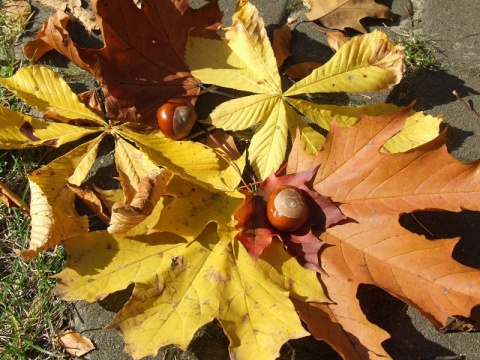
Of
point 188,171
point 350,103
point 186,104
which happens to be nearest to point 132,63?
point 186,104

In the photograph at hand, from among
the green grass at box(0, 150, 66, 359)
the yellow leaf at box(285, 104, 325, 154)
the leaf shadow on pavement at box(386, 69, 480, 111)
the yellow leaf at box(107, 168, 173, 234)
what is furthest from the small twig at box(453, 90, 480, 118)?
the green grass at box(0, 150, 66, 359)

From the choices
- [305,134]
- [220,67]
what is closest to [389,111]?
[305,134]

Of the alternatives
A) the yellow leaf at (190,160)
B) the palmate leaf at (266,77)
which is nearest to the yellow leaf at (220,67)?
the palmate leaf at (266,77)

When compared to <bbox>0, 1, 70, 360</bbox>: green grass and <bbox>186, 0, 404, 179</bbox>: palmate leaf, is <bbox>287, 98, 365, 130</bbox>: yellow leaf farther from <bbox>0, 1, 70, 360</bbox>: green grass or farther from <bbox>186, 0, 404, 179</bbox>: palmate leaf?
<bbox>0, 1, 70, 360</bbox>: green grass

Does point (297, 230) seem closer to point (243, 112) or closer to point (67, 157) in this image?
point (243, 112)

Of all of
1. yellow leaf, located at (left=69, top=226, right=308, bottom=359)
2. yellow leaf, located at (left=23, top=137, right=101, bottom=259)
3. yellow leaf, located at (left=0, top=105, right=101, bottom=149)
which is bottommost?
yellow leaf, located at (left=69, top=226, right=308, bottom=359)

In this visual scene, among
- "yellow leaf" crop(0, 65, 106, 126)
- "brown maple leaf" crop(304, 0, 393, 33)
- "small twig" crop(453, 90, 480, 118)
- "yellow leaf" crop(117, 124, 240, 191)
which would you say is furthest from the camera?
"brown maple leaf" crop(304, 0, 393, 33)

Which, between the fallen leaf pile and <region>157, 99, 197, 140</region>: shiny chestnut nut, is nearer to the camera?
the fallen leaf pile
